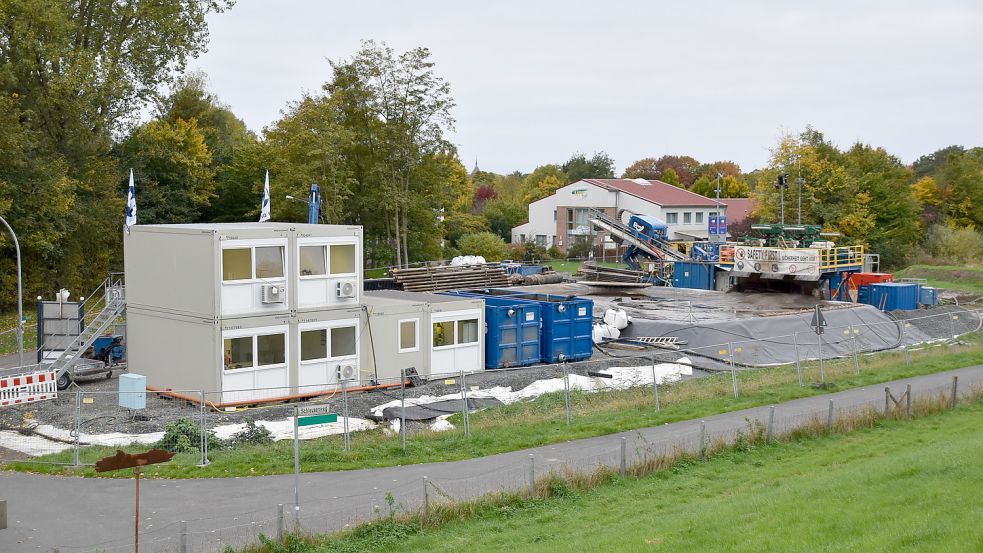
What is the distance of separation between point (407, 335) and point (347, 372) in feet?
7.51

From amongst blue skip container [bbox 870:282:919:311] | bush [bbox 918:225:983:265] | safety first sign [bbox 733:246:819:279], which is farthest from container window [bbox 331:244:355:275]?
bush [bbox 918:225:983:265]

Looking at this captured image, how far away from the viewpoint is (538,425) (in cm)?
2170

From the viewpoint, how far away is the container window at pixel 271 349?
24.5 meters

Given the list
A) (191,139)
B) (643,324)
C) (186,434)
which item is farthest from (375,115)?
(186,434)

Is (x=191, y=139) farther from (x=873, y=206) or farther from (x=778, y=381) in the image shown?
(x=873, y=206)

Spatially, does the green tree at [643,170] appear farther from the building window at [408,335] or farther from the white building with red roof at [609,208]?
the building window at [408,335]

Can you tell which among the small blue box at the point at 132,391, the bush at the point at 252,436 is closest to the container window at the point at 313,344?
the bush at the point at 252,436

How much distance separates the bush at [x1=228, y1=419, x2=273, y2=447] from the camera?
19969 mm

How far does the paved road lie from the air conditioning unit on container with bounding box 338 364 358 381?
7.97 m

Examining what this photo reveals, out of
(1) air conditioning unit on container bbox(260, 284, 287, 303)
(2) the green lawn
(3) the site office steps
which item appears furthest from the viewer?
(2) the green lawn

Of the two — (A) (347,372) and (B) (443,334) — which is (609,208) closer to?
(B) (443,334)

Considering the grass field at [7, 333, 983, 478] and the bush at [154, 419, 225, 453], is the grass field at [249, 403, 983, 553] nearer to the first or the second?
the grass field at [7, 333, 983, 478]

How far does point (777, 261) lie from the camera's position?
45.5 metres

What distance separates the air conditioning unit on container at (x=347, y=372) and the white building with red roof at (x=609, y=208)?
2407 inches
